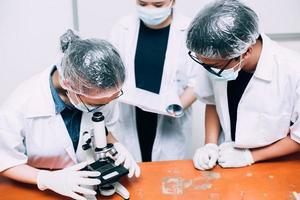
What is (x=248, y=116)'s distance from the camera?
4.73 feet

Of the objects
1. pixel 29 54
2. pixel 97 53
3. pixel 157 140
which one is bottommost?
pixel 157 140

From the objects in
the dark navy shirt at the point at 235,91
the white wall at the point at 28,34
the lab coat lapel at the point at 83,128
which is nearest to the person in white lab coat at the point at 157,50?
the dark navy shirt at the point at 235,91

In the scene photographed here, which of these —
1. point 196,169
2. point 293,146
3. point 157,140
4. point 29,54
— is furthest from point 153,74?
point 29,54

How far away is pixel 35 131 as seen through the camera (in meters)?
1.36

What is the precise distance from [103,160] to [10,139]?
327 millimetres

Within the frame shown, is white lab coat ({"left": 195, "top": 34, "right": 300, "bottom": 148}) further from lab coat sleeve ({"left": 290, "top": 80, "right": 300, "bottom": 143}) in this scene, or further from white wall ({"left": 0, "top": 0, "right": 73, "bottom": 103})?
white wall ({"left": 0, "top": 0, "right": 73, "bottom": 103})

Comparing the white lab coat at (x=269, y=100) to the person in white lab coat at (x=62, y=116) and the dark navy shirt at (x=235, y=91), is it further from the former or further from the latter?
the person in white lab coat at (x=62, y=116)

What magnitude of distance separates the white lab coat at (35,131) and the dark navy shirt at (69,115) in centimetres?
1

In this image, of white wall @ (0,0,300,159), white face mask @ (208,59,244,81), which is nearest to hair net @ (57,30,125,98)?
white face mask @ (208,59,244,81)

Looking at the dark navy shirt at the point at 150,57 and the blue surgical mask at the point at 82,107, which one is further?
the dark navy shirt at the point at 150,57

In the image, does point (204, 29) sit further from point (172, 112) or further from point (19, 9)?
point (19, 9)

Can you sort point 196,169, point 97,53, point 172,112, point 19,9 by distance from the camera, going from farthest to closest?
point 19,9, point 172,112, point 196,169, point 97,53

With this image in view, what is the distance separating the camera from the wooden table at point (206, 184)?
1.33 metres

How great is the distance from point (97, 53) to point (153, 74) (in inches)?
24.6
